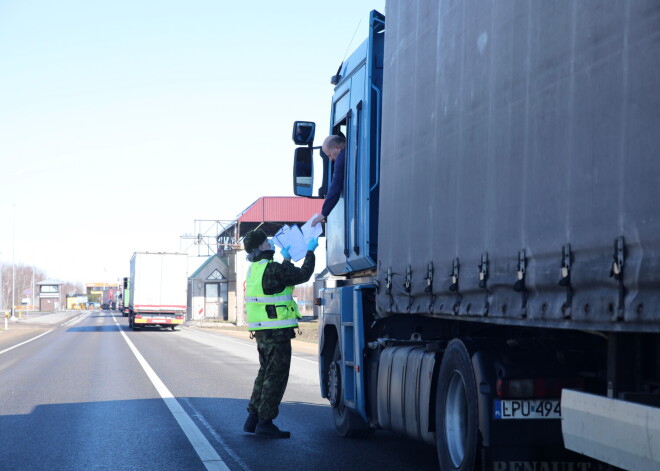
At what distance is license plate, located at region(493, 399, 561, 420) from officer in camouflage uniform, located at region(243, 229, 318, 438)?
3933 mm

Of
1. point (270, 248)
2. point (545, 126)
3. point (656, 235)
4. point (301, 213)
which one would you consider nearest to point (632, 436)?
point (656, 235)

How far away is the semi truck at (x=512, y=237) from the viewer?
3.62 m

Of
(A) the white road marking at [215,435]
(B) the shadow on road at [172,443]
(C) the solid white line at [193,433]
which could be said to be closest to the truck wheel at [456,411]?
(B) the shadow on road at [172,443]

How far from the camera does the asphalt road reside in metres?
7.55

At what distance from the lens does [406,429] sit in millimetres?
6746

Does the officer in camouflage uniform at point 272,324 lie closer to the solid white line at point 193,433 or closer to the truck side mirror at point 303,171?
the solid white line at point 193,433

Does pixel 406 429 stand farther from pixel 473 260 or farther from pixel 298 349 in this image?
pixel 298 349

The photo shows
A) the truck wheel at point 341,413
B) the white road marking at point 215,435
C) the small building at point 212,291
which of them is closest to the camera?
the white road marking at point 215,435

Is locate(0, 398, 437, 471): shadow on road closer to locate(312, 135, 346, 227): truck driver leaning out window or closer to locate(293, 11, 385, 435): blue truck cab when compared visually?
locate(293, 11, 385, 435): blue truck cab

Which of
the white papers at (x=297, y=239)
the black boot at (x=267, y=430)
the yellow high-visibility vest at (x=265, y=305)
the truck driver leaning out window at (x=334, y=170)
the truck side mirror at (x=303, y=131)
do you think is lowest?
the black boot at (x=267, y=430)

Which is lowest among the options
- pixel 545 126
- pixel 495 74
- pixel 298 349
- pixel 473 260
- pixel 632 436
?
pixel 298 349

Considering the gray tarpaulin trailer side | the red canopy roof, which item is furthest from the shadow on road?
the red canopy roof

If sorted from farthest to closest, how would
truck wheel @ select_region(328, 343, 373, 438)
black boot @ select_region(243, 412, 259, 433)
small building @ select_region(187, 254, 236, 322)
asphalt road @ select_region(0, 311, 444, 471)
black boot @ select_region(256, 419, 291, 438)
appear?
1. small building @ select_region(187, 254, 236, 322)
2. black boot @ select_region(243, 412, 259, 433)
3. black boot @ select_region(256, 419, 291, 438)
4. truck wheel @ select_region(328, 343, 373, 438)
5. asphalt road @ select_region(0, 311, 444, 471)

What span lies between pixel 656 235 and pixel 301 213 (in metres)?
58.3
